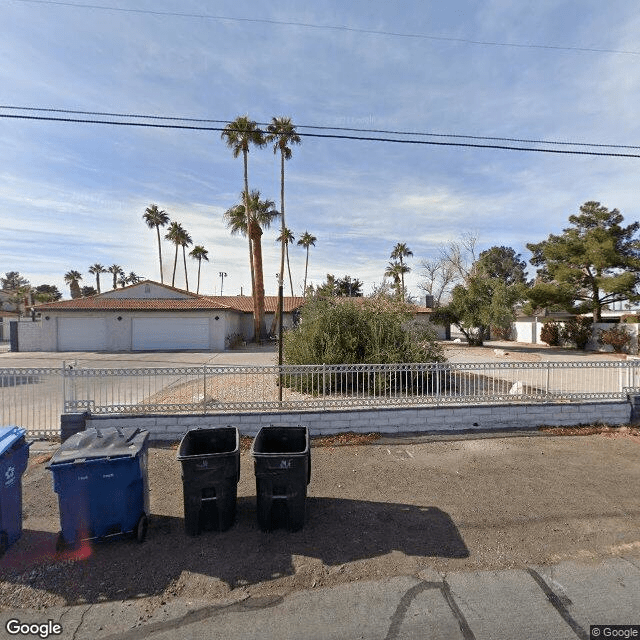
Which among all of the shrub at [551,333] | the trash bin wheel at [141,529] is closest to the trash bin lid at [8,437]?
the trash bin wheel at [141,529]

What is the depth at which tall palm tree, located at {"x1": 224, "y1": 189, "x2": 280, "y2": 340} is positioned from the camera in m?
27.0

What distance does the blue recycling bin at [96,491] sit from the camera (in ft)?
11.1

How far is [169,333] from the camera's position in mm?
22547

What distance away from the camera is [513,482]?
481 cm

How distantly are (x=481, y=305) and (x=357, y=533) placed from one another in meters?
20.7

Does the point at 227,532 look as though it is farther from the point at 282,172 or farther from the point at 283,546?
the point at 282,172

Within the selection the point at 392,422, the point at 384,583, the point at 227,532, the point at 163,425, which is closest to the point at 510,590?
the point at 384,583

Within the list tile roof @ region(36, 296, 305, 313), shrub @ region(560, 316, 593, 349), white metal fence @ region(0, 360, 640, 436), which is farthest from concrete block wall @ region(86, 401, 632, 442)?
shrub @ region(560, 316, 593, 349)

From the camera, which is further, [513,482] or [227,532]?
[513,482]

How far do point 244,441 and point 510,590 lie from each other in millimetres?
4258

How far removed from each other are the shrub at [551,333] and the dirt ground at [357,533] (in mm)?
24072

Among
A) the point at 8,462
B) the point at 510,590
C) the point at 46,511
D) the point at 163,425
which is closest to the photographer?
the point at 510,590

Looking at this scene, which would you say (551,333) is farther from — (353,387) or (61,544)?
(61,544)

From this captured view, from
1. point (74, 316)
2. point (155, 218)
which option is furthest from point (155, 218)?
point (74, 316)
